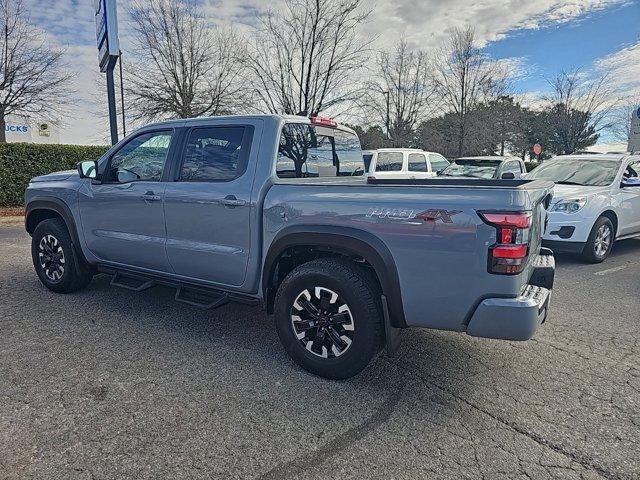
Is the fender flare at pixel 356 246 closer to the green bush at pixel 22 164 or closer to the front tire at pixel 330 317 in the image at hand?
the front tire at pixel 330 317

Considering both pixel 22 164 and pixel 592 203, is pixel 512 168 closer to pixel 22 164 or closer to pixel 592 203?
pixel 592 203

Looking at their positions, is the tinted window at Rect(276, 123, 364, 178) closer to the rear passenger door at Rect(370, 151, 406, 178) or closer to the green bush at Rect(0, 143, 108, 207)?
the rear passenger door at Rect(370, 151, 406, 178)

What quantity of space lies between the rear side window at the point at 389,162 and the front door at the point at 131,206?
8.59 m

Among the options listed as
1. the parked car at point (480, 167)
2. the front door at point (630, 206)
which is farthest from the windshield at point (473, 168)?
the front door at point (630, 206)

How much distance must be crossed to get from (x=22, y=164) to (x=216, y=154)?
470 inches

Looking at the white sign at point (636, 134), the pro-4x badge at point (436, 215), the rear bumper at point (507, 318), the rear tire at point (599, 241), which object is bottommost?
the rear tire at point (599, 241)

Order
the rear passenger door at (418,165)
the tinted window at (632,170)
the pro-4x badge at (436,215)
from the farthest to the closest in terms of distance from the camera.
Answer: the rear passenger door at (418,165)
the tinted window at (632,170)
the pro-4x badge at (436,215)

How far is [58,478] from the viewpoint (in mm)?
2107

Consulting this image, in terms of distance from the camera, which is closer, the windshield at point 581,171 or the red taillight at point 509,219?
the red taillight at point 509,219

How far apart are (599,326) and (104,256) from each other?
4997 mm

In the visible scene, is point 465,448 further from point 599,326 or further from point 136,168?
point 136,168

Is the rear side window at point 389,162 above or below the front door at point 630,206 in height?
above

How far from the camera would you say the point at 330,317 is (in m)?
3.03

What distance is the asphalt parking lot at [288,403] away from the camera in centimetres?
224
